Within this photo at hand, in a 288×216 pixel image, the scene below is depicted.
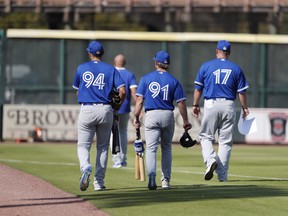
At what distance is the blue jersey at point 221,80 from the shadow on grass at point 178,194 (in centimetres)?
154

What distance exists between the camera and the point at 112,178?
56.4ft

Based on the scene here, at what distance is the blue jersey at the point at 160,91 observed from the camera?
15188 millimetres

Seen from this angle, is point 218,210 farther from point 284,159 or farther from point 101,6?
point 101,6

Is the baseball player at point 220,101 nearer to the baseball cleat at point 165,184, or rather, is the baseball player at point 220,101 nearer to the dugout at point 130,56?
the baseball cleat at point 165,184

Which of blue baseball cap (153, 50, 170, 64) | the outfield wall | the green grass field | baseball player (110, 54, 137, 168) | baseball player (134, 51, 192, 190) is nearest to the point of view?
the green grass field

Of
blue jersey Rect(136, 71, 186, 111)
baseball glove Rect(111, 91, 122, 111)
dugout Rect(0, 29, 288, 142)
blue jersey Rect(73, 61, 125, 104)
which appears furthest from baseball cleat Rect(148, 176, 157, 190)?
dugout Rect(0, 29, 288, 142)

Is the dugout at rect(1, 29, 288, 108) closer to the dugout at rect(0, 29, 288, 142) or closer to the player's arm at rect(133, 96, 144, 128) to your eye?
the dugout at rect(0, 29, 288, 142)

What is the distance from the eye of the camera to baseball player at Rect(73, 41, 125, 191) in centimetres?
1462

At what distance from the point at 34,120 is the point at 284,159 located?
10.1 meters

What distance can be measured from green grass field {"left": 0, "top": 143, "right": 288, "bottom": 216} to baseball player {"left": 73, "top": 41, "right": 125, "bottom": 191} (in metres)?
0.61

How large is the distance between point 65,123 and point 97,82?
1674 cm

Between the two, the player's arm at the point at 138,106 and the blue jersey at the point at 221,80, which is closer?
the player's arm at the point at 138,106

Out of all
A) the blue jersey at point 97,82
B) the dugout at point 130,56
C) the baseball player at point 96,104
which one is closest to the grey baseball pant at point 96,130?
the baseball player at point 96,104

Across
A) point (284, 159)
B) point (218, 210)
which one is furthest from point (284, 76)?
point (218, 210)
